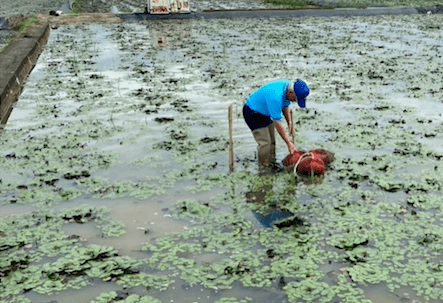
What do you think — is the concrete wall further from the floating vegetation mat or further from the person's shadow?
the person's shadow

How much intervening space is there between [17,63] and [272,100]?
11.3 meters

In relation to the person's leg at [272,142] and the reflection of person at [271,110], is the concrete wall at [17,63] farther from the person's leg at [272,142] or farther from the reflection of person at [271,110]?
the person's leg at [272,142]

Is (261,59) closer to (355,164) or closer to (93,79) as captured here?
(93,79)

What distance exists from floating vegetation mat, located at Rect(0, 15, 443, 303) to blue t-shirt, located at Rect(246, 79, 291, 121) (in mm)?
1110

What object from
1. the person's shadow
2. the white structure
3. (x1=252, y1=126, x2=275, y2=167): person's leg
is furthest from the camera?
the white structure

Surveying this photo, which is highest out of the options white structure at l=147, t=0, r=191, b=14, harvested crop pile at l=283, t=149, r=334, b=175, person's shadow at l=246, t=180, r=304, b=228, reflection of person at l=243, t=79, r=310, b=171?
white structure at l=147, t=0, r=191, b=14

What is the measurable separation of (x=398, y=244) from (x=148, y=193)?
12.2 feet

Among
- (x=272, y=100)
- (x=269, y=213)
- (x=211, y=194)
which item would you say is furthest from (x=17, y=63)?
(x=269, y=213)

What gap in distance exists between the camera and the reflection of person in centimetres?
Answer: 737

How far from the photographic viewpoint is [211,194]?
24.9 feet

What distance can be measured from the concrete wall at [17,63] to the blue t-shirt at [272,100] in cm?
642

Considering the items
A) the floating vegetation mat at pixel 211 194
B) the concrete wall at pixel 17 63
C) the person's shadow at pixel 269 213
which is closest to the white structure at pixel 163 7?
the concrete wall at pixel 17 63

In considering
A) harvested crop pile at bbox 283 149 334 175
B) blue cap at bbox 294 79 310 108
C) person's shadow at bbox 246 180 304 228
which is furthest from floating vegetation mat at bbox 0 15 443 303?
blue cap at bbox 294 79 310 108

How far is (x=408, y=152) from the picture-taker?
8.91m
